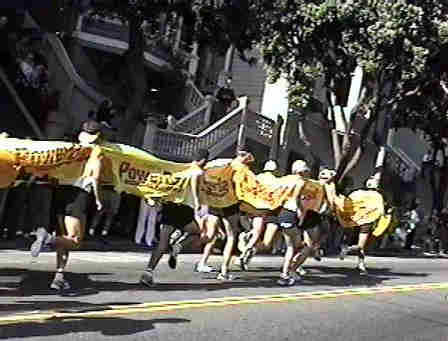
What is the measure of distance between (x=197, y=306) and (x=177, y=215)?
1609 mm

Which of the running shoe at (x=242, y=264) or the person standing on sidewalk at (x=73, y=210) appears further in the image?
the running shoe at (x=242, y=264)

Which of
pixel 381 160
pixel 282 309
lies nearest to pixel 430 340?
pixel 282 309

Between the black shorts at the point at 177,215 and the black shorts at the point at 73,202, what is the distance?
1345 mm

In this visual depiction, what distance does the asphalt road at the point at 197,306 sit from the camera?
26.3 feet

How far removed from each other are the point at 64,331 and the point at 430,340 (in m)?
4.28

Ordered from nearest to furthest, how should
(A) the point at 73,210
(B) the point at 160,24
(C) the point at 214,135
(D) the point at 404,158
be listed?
(A) the point at 73,210
(B) the point at 160,24
(C) the point at 214,135
(D) the point at 404,158

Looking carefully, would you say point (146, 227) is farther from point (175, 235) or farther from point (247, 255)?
point (175, 235)

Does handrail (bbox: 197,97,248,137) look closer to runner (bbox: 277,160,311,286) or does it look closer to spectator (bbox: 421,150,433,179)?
runner (bbox: 277,160,311,286)

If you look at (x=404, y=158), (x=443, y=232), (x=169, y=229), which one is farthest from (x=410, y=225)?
(x=169, y=229)

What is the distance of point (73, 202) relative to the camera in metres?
9.70

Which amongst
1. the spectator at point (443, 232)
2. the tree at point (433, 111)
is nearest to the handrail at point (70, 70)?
the tree at point (433, 111)

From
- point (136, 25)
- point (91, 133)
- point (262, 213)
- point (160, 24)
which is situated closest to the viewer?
point (91, 133)

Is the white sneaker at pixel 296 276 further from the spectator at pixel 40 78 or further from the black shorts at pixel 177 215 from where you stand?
the spectator at pixel 40 78

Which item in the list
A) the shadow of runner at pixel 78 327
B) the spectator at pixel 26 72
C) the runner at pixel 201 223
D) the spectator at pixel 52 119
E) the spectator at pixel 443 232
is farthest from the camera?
the spectator at pixel 443 232
